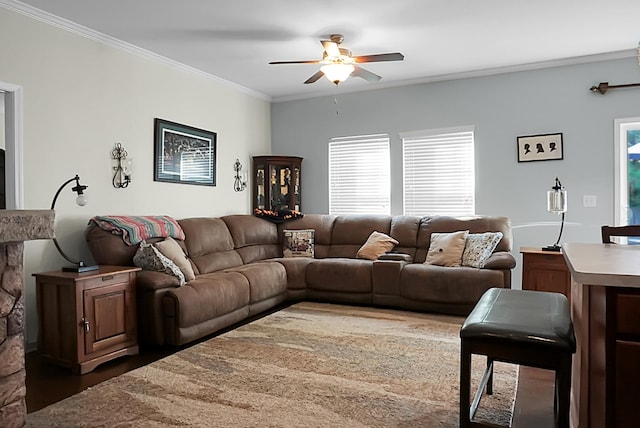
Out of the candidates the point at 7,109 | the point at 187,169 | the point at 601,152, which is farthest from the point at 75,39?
the point at 601,152

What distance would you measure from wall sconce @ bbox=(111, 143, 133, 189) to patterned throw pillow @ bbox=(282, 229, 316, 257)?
2040 mm

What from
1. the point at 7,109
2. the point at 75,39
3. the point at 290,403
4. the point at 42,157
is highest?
the point at 75,39

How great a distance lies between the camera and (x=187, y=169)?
16.7 feet

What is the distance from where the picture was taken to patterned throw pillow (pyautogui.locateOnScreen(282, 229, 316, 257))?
556 cm

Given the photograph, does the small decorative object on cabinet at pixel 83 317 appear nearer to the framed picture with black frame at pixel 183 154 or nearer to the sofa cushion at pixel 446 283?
the framed picture with black frame at pixel 183 154

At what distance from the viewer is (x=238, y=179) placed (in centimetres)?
596

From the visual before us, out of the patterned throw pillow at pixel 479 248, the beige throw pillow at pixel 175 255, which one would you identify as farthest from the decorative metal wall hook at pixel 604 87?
the beige throw pillow at pixel 175 255

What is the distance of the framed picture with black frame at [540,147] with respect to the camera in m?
4.96

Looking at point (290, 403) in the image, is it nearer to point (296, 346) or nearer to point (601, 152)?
point (296, 346)

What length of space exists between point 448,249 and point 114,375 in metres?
3.29

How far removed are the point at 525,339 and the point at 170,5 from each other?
3304mm

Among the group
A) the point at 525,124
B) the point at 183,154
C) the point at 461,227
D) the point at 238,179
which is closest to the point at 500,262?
the point at 461,227

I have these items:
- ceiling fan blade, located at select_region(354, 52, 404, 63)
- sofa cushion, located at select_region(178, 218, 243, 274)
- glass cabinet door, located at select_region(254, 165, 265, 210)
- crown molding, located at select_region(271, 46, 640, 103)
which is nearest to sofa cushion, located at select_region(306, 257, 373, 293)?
sofa cushion, located at select_region(178, 218, 243, 274)

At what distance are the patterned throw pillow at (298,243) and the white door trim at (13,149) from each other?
2924mm
